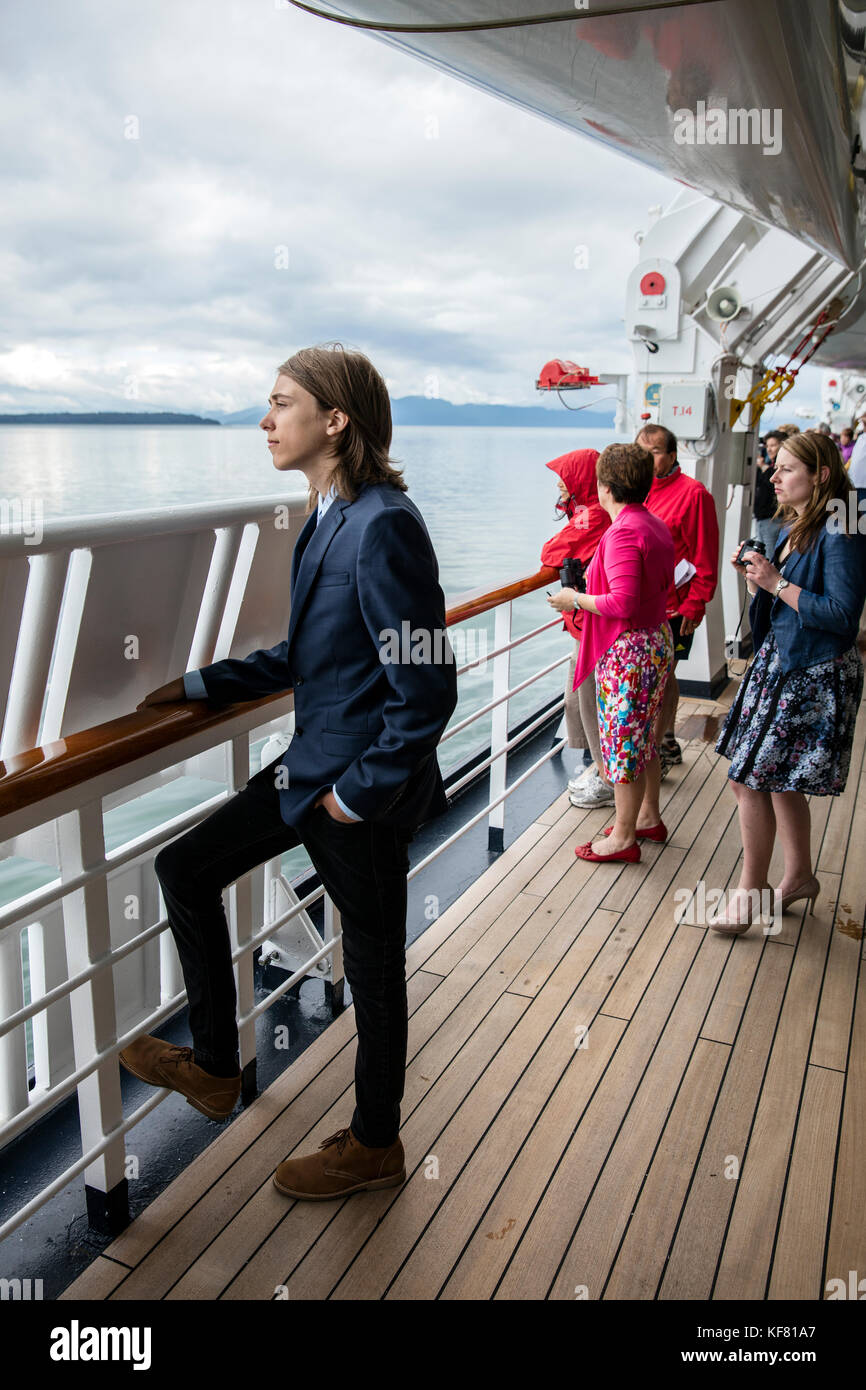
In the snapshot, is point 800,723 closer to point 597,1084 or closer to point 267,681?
point 597,1084

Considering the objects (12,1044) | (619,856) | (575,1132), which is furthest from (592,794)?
(12,1044)

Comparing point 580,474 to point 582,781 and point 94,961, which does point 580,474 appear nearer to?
point 582,781

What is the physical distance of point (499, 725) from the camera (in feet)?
10.1

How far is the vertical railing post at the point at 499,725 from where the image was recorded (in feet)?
9.66

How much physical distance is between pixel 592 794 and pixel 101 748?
7.63ft

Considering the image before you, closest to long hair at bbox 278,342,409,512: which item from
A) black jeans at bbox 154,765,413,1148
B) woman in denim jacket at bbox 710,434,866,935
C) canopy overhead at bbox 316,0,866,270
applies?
canopy overhead at bbox 316,0,866,270

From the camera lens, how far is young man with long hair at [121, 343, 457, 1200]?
1295 millimetres

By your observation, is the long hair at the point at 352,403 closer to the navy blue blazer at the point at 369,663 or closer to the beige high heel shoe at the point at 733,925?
the navy blue blazer at the point at 369,663

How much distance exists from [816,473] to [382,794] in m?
1.48

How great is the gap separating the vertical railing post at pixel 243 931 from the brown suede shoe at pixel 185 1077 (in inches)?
7.6

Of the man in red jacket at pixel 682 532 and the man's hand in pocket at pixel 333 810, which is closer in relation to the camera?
the man's hand in pocket at pixel 333 810

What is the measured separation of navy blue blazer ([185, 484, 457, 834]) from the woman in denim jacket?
121 cm

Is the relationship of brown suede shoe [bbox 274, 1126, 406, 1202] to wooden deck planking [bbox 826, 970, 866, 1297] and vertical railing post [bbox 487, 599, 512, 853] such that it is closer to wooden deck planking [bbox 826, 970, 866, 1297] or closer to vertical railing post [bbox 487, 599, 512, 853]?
wooden deck planking [bbox 826, 970, 866, 1297]

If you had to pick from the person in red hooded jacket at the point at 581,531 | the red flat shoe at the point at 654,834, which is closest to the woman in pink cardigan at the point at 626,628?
the red flat shoe at the point at 654,834
